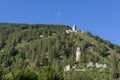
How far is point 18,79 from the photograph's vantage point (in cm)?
12769

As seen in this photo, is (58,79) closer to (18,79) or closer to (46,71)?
(46,71)

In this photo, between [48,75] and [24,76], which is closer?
[24,76]

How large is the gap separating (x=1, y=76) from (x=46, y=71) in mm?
22577

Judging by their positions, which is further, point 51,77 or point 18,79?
point 51,77

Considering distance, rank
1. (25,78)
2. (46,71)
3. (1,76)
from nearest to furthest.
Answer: (1,76)
(25,78)
(46,71)

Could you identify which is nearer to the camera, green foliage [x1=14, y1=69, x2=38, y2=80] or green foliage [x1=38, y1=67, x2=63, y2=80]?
green foliage [x1=14, y1=69, x2=38, y2=80]

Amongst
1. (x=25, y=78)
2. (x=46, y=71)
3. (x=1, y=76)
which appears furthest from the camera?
(x=46, y=71)

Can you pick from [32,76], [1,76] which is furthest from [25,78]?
[1,76]

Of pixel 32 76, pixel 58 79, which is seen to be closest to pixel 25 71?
pixel 32 76

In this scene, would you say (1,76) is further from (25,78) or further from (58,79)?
(58,79)

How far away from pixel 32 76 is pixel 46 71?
7.93 m

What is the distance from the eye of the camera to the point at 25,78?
13112cm

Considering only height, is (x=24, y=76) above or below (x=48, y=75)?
below

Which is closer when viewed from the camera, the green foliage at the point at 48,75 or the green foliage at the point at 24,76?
the green foliage at the point at 24,76
